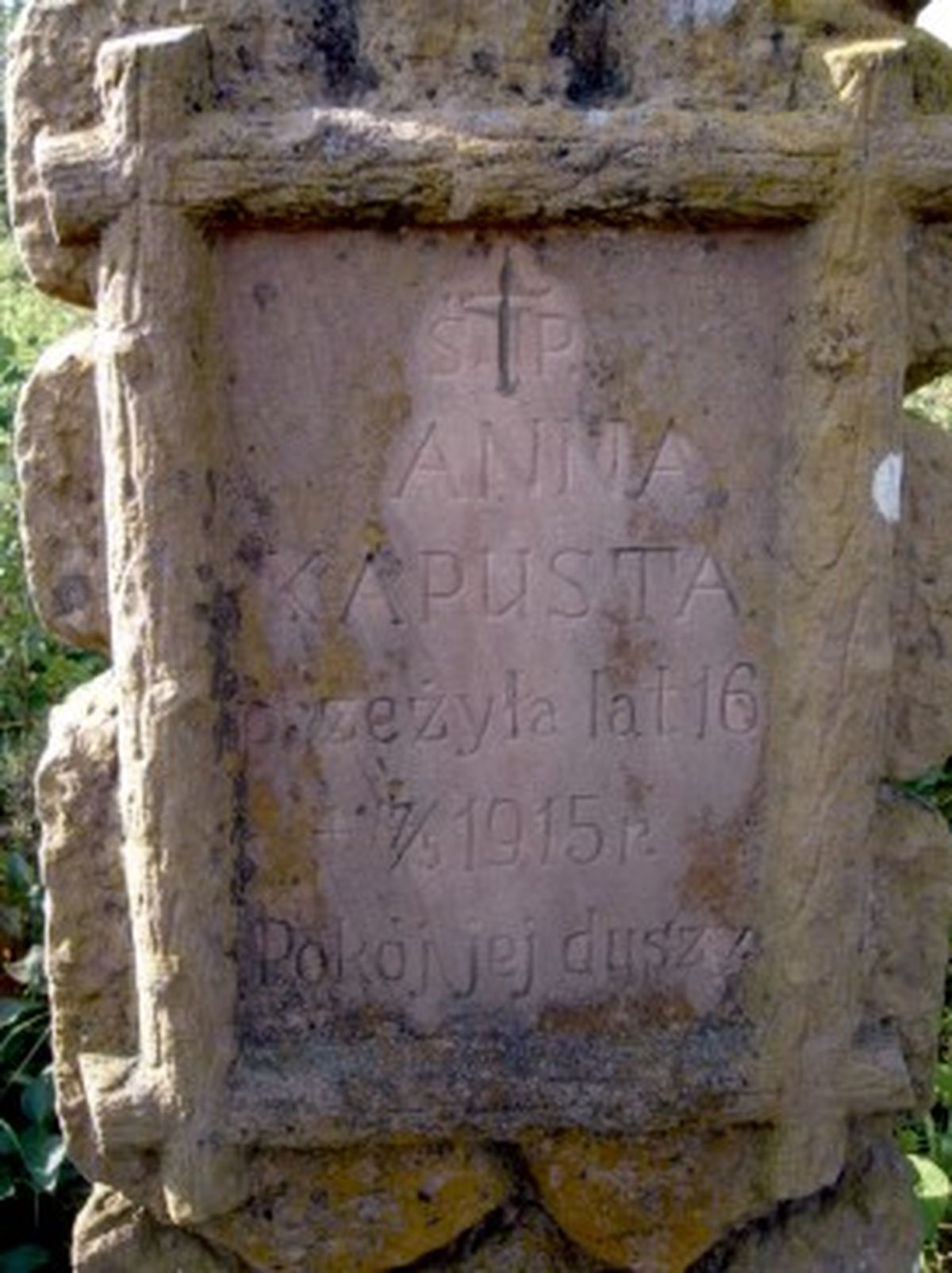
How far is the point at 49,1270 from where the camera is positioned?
101 inches

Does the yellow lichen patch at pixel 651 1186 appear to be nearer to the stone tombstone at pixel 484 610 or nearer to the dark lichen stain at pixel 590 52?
the stone tombstone at pixel 484 610

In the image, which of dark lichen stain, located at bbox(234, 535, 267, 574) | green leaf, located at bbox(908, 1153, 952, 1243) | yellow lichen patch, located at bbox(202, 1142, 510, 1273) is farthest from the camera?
green leaf, located at bbox(908, 1153, 952, 1243)

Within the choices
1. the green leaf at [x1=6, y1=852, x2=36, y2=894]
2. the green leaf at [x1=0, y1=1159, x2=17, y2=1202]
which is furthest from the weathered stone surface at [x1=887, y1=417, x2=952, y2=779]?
the green leaf at [x1=6, y1=852, x2=36, y2=894]

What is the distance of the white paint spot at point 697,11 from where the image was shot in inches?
72.9

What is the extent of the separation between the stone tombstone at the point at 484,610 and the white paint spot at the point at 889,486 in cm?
2

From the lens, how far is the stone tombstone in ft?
5.95

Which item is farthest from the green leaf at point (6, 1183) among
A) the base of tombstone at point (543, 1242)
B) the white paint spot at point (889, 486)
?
the white paint spot at point (889, 486)

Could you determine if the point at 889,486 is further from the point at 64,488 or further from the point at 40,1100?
the point at 40,1100

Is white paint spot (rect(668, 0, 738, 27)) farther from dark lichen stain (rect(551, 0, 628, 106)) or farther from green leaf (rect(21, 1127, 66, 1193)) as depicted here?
green leaf (rect(21, 1127, 66, 1193))

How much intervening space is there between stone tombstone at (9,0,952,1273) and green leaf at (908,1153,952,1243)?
0.52m

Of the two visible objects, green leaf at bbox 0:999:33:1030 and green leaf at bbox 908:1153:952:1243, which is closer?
Result: green leaf at bbox 908:1153:952:1243

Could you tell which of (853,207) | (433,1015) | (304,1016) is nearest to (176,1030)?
(304,1016)

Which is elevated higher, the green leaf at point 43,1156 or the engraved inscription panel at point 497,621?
the engraved inscription panel at point 497,621

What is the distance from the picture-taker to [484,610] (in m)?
1.96
